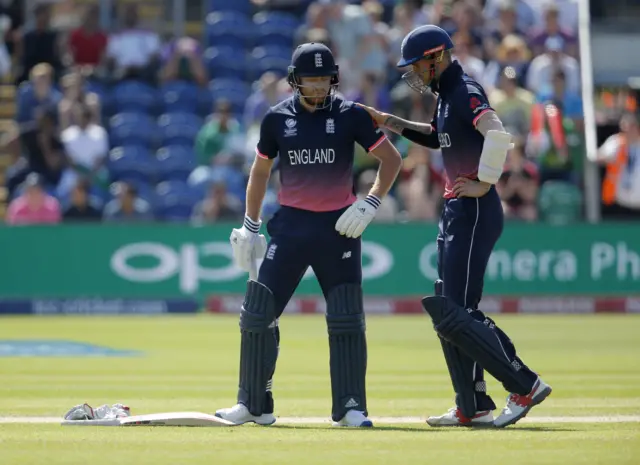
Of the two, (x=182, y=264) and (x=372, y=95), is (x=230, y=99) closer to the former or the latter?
(x=372, y=95)

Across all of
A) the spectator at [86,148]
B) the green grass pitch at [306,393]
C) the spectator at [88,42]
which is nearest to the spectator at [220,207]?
the green grass pitch at [306,393]

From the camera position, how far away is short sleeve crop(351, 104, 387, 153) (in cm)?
823

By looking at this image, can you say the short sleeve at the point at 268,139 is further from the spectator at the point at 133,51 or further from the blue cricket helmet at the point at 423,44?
the spectator at the point at 133,51

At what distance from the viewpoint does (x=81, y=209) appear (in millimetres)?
19672

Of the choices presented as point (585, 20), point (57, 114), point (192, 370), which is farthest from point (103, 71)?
point (192, 370)

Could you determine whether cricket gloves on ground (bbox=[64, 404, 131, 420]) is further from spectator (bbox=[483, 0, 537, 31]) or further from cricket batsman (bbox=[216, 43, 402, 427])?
spectator (bbox=[483, 0, 537, 31])

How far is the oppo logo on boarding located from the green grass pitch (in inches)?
34.6

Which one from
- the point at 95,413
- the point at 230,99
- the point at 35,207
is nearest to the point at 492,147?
the point at 95,413

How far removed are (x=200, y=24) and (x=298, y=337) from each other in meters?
10.00

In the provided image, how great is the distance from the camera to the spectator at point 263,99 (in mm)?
20516

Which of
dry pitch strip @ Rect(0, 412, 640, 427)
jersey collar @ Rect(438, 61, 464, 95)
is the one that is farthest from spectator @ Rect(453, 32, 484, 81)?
dry pitch strip @ Rect(0, 412, 640, 427)

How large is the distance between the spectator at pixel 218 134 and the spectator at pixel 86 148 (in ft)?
4.87

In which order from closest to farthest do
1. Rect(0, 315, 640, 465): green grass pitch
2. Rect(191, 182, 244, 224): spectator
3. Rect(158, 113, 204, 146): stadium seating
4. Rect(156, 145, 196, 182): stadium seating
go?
Rect(0, 315, 640, 465): green grass pitch, Rect(191, 182, 244, 224): spectator, Rect(156, 145, 196, 182): stadium seating, Rect(158, 113, 204, 146): stadium seating

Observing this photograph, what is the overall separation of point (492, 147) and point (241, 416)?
6.95 feet
